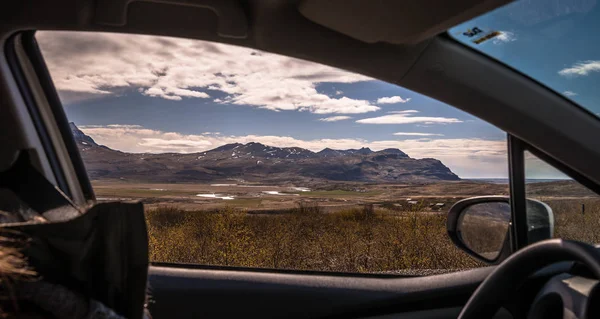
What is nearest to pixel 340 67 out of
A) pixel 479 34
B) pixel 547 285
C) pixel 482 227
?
pixel 479 34

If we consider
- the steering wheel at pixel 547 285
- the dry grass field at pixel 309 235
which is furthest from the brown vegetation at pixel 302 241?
the steering wheel at pixel 547 285

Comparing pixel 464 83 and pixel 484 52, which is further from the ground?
pixel 484 52

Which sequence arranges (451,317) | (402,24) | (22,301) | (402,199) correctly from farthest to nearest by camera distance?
(402,199), (451,317), (402,24), (22,301)

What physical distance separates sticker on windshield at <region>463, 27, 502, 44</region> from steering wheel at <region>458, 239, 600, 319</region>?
107cm

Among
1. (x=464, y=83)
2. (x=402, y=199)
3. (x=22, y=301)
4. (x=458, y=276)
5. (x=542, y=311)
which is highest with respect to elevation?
(x=464, y=83)

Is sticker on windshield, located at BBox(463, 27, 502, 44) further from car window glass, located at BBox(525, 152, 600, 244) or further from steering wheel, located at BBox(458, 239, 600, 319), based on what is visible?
steering wheel, located at BBox(458, 239, 600, 319)

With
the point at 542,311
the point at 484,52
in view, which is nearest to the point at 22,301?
the point at 542,311

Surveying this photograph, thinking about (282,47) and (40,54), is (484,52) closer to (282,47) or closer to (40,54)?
(282,47)

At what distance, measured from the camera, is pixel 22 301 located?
2.96ft

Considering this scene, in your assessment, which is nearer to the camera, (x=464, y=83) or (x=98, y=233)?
(x=98, y=233)

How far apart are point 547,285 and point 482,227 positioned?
120 centimetres

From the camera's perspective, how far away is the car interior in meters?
1.12

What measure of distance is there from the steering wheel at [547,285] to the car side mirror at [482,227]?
3.56 feet

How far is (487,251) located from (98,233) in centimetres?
203
